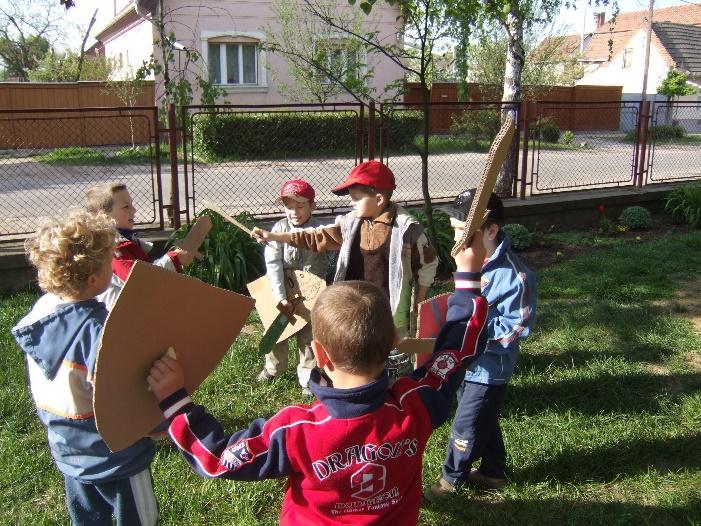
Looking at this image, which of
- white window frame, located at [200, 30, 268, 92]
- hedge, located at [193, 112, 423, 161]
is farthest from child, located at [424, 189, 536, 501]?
white window frame, located at [200, 30, 268, 92]

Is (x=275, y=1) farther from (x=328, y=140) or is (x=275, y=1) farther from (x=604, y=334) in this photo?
(x=604, y=334)

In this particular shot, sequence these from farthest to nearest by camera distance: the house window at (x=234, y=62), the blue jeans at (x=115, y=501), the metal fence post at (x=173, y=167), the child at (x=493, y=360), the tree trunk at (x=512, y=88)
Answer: the house window at (x=234, y=62) → the tree trunk at (x=512, y=88) → the metal fence post at (x=173, y=167) → the child at (x=493, y=360) → the blue jeans at (x=115, y=501)

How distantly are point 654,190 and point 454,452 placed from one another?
7.93 metres

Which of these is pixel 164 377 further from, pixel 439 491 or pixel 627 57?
pixel 627 57

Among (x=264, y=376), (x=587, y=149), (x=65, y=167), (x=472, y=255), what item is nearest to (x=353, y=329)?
(x=472, y=255)

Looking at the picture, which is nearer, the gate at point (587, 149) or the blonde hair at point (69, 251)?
the blonde hair at point (69, 251)

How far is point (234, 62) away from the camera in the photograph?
20.5 m

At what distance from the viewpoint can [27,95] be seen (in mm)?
17594

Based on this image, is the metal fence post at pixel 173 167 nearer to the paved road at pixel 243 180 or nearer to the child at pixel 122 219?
the paved road at pixel 243 180

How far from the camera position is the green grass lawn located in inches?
114

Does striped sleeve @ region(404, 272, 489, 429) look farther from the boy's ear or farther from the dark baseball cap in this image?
the dark baseball cap

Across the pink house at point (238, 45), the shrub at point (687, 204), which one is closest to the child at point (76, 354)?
the shrub at point (687, 204)

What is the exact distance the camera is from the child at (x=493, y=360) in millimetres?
2803

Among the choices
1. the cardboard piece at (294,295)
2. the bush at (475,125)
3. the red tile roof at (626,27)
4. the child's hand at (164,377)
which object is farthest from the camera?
the red tile roof at (626,27)
